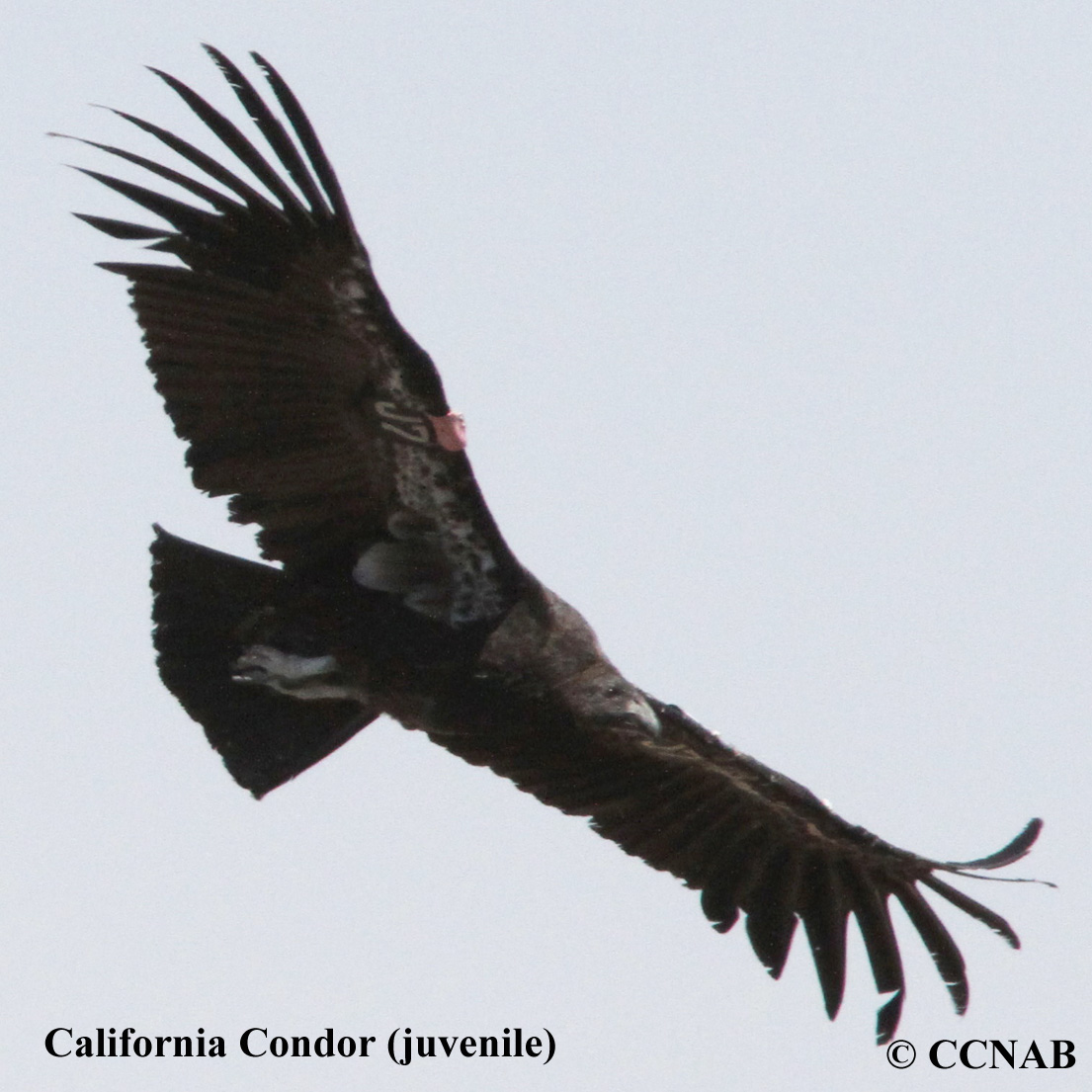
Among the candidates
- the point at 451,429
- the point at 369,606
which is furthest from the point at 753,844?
the point at 451,429

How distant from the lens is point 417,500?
906cm

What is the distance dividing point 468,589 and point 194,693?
1.29m

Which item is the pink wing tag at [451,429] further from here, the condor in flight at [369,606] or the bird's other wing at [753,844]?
the bird's other wing at [753,844]

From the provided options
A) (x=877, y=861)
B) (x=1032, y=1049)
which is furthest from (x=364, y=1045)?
(x=1032, y=1049)

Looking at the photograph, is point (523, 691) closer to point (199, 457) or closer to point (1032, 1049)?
point (199, 457)

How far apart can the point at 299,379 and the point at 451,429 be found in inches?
23.9

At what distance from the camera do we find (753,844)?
10.7 metres

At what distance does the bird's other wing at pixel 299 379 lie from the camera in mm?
8516

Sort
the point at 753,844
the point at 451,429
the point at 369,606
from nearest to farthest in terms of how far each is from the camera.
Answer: the point at 451,429 < the point at 369,606 < the point at 753,844

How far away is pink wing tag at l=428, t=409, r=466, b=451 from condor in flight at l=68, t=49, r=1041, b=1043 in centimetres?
1

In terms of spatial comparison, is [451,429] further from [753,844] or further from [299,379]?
[753,844]

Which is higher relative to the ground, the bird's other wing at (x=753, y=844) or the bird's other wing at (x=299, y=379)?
the bird's other wing at (x=299, y=379)

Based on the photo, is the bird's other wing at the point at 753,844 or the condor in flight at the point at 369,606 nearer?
the condor in flight at the point at 369,606

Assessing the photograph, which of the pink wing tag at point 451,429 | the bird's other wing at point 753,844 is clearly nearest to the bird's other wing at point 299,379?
the pink wing tag at point 451,429
